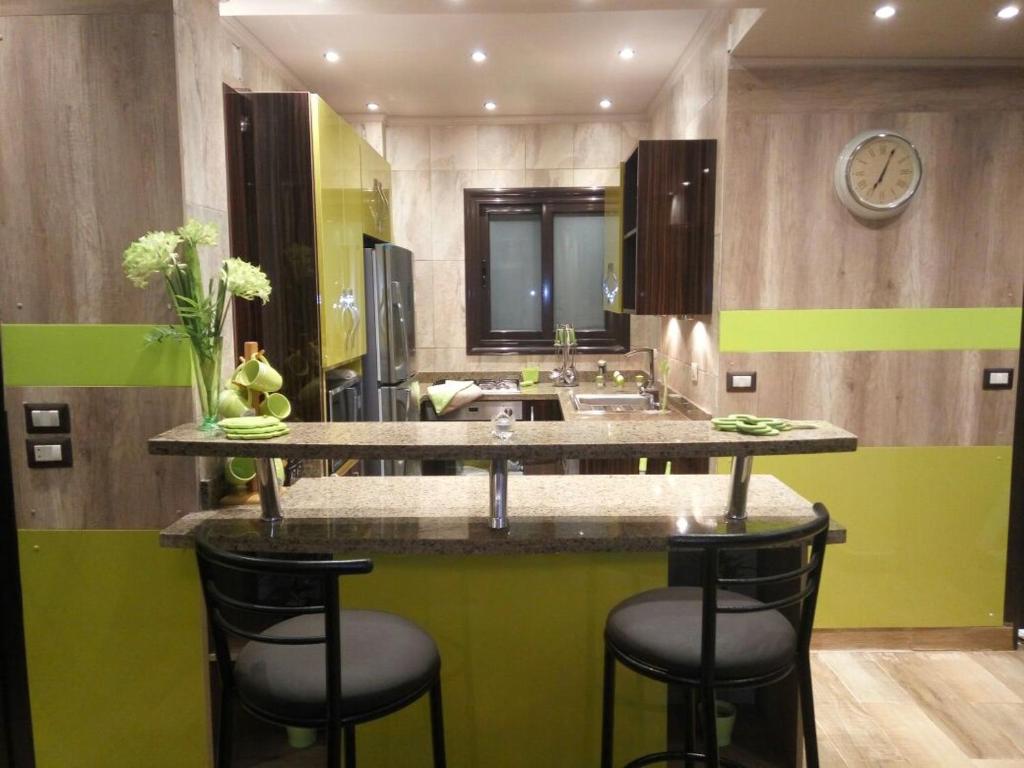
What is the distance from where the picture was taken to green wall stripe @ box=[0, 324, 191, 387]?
7.24 feet

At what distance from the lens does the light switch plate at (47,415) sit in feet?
7.37

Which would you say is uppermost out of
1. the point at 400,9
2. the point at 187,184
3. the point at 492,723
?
the point at 400,9

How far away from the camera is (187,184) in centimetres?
217

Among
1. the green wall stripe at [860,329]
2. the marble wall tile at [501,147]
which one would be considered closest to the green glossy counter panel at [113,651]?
the green wall stripe at [860,329]

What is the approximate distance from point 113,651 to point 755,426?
2097 millimetres

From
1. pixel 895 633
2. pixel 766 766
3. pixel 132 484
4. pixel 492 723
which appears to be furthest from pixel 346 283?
pixel 895 633

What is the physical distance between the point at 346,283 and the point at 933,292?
277cm

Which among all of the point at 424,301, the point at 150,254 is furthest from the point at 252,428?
the point at 424,301

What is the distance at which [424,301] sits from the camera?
546 centimetres

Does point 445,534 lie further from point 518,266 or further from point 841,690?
point 518,266

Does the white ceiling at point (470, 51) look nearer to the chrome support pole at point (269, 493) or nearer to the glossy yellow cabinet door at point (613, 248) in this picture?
the glossy yellow cabinet door at point (613, 248)

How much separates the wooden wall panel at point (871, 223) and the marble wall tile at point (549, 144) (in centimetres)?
224

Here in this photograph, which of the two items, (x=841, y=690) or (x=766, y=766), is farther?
(x=841, y=690)

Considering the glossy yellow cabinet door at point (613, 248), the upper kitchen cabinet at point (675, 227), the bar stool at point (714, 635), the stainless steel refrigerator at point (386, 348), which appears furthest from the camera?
the glossy yellow cabinet door at point (613, 248)
